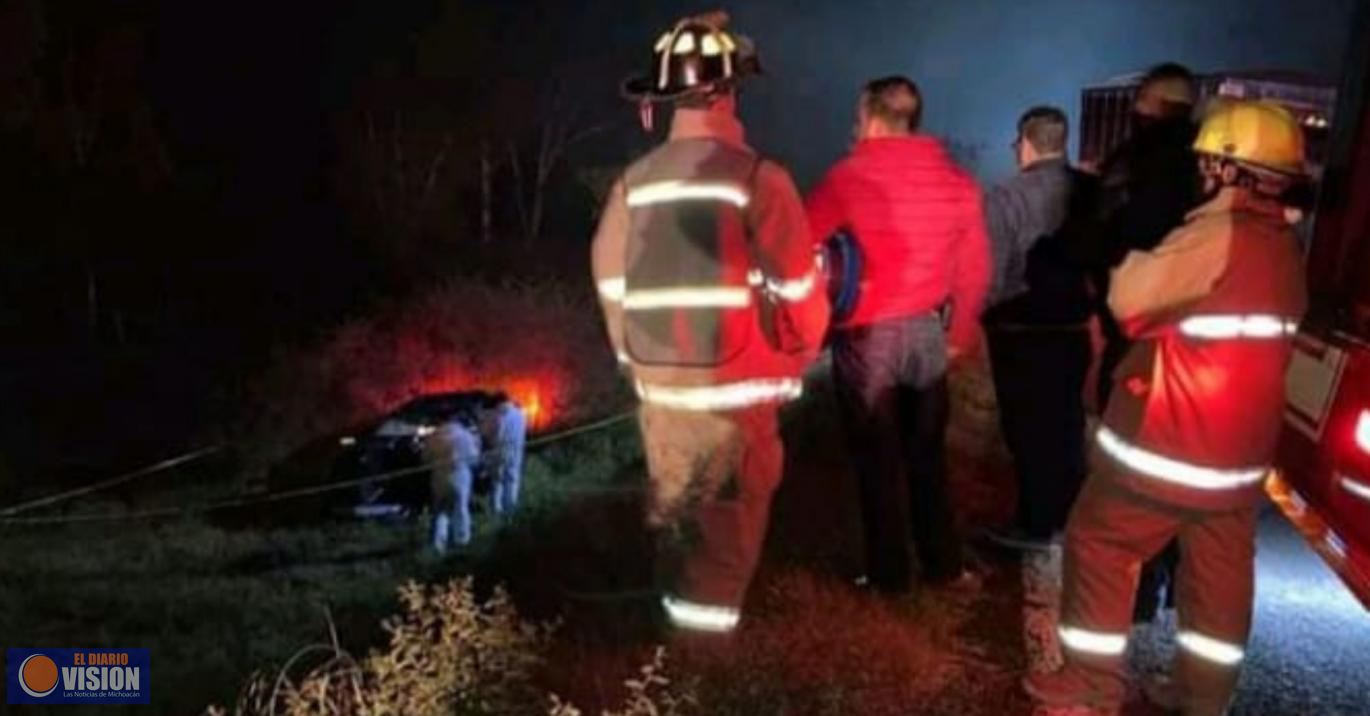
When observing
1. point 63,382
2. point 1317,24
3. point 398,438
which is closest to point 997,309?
point 398,438

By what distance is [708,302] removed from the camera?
3.49 meters

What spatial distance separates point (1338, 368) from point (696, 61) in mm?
1887

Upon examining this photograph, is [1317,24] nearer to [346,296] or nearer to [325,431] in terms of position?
[325,431]

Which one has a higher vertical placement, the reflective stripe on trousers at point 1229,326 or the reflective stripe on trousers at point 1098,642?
the reflective stripe on trousers at point 1229,326

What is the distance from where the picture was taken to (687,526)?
3.76 meters

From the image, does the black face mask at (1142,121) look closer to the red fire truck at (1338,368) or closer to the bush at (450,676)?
the red fire truck at (1338,368)

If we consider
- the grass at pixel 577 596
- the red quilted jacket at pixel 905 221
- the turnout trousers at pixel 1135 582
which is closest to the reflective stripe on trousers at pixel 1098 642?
the turnout trousers at pixel 1135 582

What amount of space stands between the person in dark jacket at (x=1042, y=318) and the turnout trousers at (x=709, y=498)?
4.02 ft

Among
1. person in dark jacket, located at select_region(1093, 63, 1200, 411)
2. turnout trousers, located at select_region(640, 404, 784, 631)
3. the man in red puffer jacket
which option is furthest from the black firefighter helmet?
person in dark jacket, located at select_region(1093, 63, 1200, 411)

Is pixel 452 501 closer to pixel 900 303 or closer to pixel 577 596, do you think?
pixel 577 596

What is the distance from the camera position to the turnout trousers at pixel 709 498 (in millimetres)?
3643

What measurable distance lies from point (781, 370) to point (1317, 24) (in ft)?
45.6

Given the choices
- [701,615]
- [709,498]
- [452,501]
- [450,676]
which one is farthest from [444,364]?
[709,498]

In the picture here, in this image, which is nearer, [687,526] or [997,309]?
[687,526]
